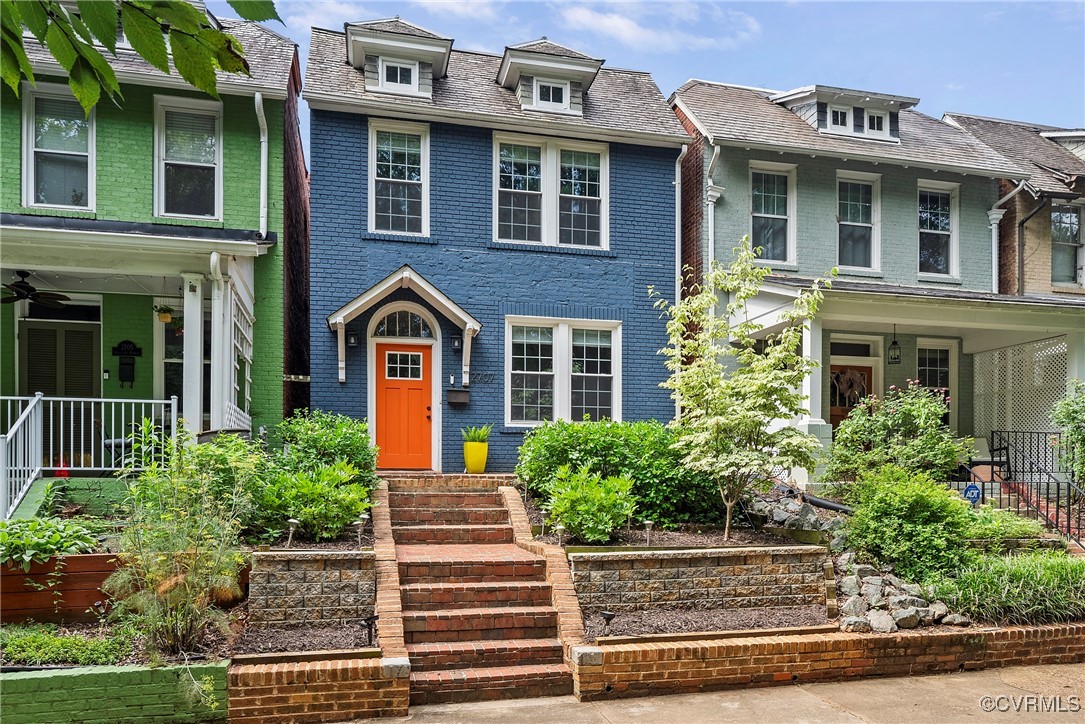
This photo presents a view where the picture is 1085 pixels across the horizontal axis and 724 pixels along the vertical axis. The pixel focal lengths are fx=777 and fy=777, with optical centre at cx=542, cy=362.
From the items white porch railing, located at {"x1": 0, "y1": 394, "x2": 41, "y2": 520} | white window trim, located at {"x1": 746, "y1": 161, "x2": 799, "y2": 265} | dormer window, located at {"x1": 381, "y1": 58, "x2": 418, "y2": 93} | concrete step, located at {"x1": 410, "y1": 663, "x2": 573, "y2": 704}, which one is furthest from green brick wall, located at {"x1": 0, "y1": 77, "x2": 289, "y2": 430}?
white window trim, located at {"x1": 746, "y1": 161, "x2": 799, "y2": 265}

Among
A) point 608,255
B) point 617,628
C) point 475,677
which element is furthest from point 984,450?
point 475,677

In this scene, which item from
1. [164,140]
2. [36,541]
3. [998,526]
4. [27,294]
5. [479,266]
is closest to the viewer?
[36,541]

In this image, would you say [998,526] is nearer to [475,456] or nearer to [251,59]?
[475,456]

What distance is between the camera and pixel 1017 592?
747cm

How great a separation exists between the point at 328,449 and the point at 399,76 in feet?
20.4

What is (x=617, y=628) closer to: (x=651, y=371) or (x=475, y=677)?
(x=475, y=677)

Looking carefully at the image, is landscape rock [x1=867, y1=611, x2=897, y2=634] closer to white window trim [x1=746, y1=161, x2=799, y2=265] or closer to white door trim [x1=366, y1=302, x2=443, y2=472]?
white door trim [x1=366, y1=302, x2=443, y2=472]

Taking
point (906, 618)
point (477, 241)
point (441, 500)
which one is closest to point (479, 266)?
point (477, 241)

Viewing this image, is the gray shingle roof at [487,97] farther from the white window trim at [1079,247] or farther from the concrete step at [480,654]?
the concrete step at [480,654]

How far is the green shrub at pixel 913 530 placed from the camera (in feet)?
26.3

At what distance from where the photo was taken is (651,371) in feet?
41.5

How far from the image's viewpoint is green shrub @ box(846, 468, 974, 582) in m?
8.03

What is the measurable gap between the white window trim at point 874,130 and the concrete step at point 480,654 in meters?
11.6

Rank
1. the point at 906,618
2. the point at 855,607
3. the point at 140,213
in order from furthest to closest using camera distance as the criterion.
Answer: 1. the point at 140,213
2. the point at 855,607
3. the point at 906,618
